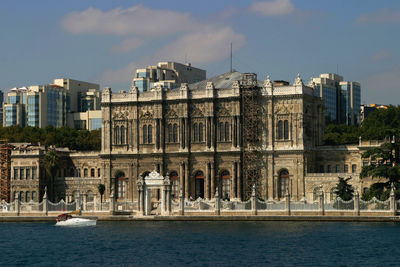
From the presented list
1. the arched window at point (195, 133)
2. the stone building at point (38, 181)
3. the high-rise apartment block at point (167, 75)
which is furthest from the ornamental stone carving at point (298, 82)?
the high-rise apartment block at point (167, 75)

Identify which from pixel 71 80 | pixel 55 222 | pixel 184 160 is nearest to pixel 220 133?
pixel 184 160

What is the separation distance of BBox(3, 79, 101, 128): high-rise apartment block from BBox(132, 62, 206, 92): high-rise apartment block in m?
11.7

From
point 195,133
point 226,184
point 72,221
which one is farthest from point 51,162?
point 72,221

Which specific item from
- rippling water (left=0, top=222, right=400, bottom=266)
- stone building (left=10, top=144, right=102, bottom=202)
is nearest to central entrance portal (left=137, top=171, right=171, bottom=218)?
rippling water (left=0, top=222, right=400, bottom=266)

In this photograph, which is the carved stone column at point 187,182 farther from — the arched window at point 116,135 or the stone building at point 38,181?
the stone building at point 38,181

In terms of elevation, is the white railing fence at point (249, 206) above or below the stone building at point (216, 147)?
below

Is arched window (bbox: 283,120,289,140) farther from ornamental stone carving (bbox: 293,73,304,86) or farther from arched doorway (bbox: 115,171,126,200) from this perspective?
arched doorway (bbox: 115,171,126,200)

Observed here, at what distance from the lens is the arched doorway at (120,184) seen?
10319 centimetres

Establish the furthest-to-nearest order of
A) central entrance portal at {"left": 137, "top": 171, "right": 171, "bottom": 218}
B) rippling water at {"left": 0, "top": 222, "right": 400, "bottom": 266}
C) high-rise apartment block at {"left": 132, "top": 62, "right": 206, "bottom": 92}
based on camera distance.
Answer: high-rise apartment block at {"left": 132, "top": 62, "right": 206, "bottom": 92} < central entrance portal at {"left": 137, "top": 171, "right": 171, "bottom": 218} < rippling water at {"left": 0, "top": 222, "right": 400, "bottom": 266}

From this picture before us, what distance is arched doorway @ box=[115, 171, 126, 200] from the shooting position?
339 feet

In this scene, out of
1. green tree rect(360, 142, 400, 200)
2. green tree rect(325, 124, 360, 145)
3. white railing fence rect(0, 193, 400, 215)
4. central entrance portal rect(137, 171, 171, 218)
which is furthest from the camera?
green tree rect(325, 124, 360, 145)

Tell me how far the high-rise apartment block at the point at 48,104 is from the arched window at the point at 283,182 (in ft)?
270

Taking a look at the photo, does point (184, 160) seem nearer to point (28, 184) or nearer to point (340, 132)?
point (28, 184)

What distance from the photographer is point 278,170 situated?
97000 mm
